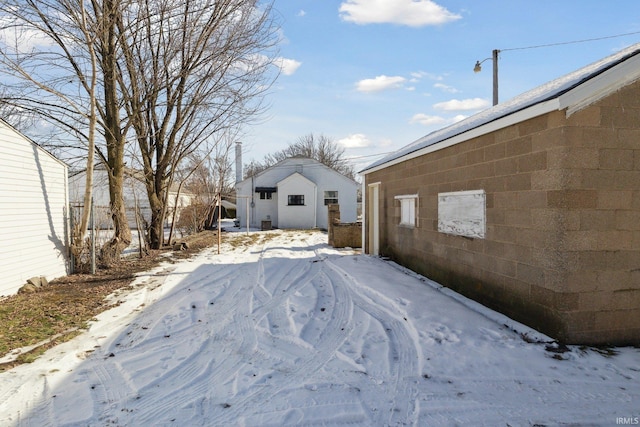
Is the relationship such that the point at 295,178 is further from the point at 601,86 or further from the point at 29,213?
the point at 601,86

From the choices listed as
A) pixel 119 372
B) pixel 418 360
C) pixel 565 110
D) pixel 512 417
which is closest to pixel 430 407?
pixel 512 417

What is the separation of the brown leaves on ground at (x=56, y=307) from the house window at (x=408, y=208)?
637 centimetres

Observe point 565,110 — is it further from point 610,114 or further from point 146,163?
point 146,163

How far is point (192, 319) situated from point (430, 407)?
3727mm

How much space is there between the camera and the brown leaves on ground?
4.71 meters

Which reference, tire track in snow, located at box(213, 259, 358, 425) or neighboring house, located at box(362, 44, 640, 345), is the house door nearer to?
tire track in snow, located at box(213, 259, 358, 425)

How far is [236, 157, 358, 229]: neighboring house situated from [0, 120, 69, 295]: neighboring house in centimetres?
1722

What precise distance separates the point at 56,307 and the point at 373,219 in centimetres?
836

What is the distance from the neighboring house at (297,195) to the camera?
25.5 meters

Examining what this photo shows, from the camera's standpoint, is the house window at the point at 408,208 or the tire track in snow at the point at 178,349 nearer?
the tire track in snow at the point at 178,349

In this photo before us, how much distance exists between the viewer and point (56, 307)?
598cm

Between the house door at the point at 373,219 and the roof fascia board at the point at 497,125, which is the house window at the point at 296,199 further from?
the roof fascia board at the point at 497,125

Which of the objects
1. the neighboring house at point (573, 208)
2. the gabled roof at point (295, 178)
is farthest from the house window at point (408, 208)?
the gabled roof at point (295, 178)

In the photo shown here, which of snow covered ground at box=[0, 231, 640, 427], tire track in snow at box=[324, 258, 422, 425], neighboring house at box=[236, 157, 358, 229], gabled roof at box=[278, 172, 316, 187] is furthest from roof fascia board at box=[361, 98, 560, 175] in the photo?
neighboring house at box=[236, 157, 358, 229]
